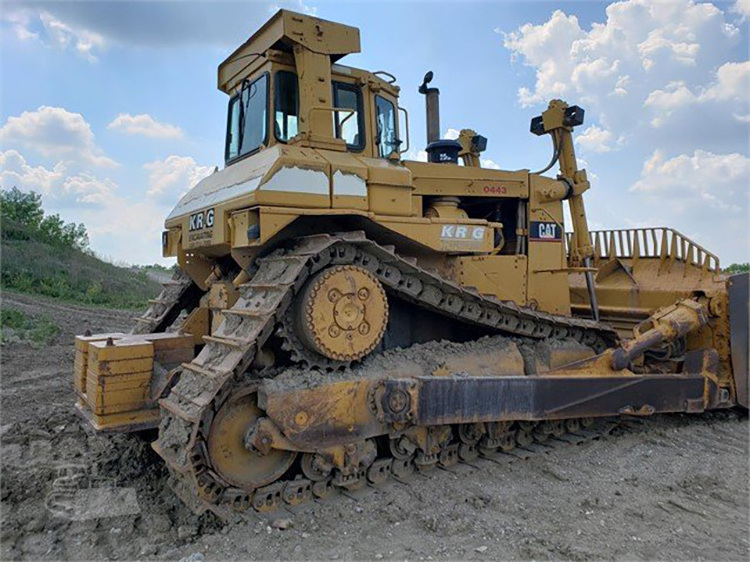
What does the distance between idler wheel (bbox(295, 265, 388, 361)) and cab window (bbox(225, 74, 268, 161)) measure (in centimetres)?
189

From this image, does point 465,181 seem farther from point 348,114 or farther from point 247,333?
point 247,333

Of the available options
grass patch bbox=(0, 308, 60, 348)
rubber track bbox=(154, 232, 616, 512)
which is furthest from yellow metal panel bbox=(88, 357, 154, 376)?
grass patch bbox=(0, 308, 60, 348)

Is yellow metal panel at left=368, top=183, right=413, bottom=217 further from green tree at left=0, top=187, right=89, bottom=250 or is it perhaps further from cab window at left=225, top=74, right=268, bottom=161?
green tree at left=0, top=187, right=89, bottom=250

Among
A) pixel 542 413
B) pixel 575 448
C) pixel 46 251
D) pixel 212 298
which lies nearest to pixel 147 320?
pixel 212 298

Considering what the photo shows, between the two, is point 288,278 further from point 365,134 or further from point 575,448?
point 575,448

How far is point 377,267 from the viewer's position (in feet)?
16.7

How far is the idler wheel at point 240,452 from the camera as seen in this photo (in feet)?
14.7

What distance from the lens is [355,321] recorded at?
489 centimetres

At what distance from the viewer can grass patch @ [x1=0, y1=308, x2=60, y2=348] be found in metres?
11.7

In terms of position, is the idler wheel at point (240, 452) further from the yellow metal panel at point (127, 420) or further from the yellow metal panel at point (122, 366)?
the yellow metal panel at point (122, 366)

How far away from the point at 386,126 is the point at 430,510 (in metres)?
3.85

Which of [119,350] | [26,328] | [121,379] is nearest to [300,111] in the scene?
[119,350]

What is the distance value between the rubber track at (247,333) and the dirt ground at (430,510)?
0.27 m

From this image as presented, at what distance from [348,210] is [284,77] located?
5.33 ft
